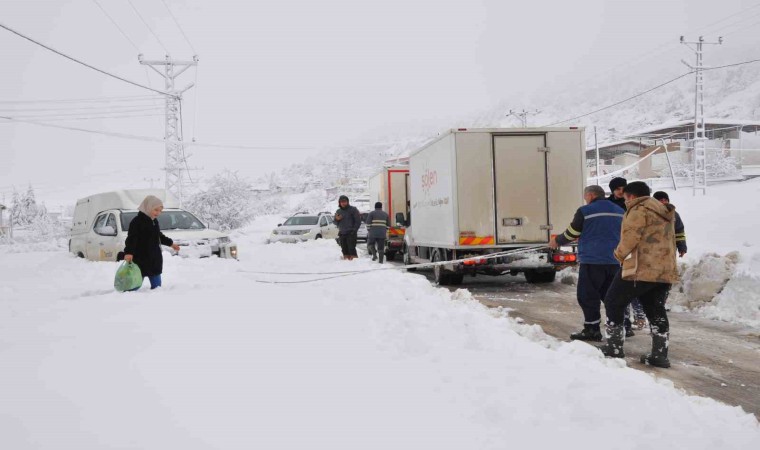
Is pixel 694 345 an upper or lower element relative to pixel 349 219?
lower

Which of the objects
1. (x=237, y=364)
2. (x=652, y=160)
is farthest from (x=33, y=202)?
(x=237, y=364)

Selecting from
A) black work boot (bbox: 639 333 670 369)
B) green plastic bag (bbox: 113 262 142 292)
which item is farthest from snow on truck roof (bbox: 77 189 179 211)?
black work boot (bbox: 639 333 670 369)

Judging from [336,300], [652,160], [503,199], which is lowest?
[336,300]

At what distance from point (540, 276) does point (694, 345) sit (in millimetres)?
5940

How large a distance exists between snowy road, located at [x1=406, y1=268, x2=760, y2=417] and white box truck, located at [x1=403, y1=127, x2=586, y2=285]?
2.81ft

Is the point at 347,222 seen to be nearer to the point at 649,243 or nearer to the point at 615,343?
the point at 615,343

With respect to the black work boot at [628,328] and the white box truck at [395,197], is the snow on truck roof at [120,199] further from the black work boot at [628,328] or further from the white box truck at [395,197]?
the black work boot at [628,328]

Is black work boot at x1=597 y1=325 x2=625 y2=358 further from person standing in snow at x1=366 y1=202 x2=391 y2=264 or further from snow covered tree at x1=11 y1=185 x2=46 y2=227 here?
snow covered tree at x1=11 y1=185 x2=46 y2=227

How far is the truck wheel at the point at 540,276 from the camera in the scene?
12430 mm

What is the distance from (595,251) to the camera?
674 centimetres

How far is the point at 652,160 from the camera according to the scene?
45.7 m

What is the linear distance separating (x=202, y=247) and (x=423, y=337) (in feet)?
28.6

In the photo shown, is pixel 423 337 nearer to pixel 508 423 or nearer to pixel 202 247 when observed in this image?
pixel 508 423

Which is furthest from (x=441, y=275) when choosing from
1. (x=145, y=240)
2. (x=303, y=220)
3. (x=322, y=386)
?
(x=303, y=220)
